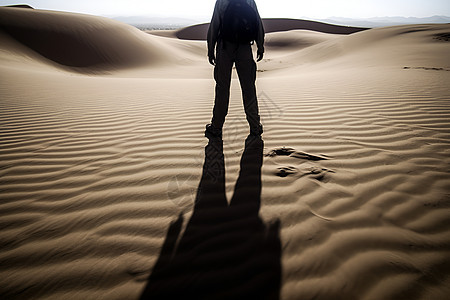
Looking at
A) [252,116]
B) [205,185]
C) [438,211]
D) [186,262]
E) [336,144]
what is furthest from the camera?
[252,116]

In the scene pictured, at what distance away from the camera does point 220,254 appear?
1483mm

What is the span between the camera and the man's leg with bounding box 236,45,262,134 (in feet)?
9.10

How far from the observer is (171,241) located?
5.17 ft

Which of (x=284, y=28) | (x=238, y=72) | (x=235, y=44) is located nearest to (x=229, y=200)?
(x=238, y=72)

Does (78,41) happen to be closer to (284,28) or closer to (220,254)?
(220,254)

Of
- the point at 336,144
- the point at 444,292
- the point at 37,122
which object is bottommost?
the point at 444,292

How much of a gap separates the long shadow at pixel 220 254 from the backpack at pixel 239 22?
1.76 metres

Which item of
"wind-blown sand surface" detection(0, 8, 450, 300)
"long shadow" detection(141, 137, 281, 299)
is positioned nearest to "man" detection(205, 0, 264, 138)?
"wind-blown sand surface" detection(0, 8, 450, 300)

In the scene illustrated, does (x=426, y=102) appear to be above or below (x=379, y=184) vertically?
above

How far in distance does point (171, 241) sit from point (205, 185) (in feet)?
2.22

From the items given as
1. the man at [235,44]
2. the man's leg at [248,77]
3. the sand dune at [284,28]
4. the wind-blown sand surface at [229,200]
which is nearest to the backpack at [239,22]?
the man at [235,44]

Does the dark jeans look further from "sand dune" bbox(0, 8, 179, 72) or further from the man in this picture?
"sand dune" bbox(0, 8, 179, 72)

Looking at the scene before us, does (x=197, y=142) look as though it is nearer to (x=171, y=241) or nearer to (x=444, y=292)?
(x=171, y=241)

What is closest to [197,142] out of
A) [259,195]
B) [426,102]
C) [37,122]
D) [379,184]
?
[259,195]
